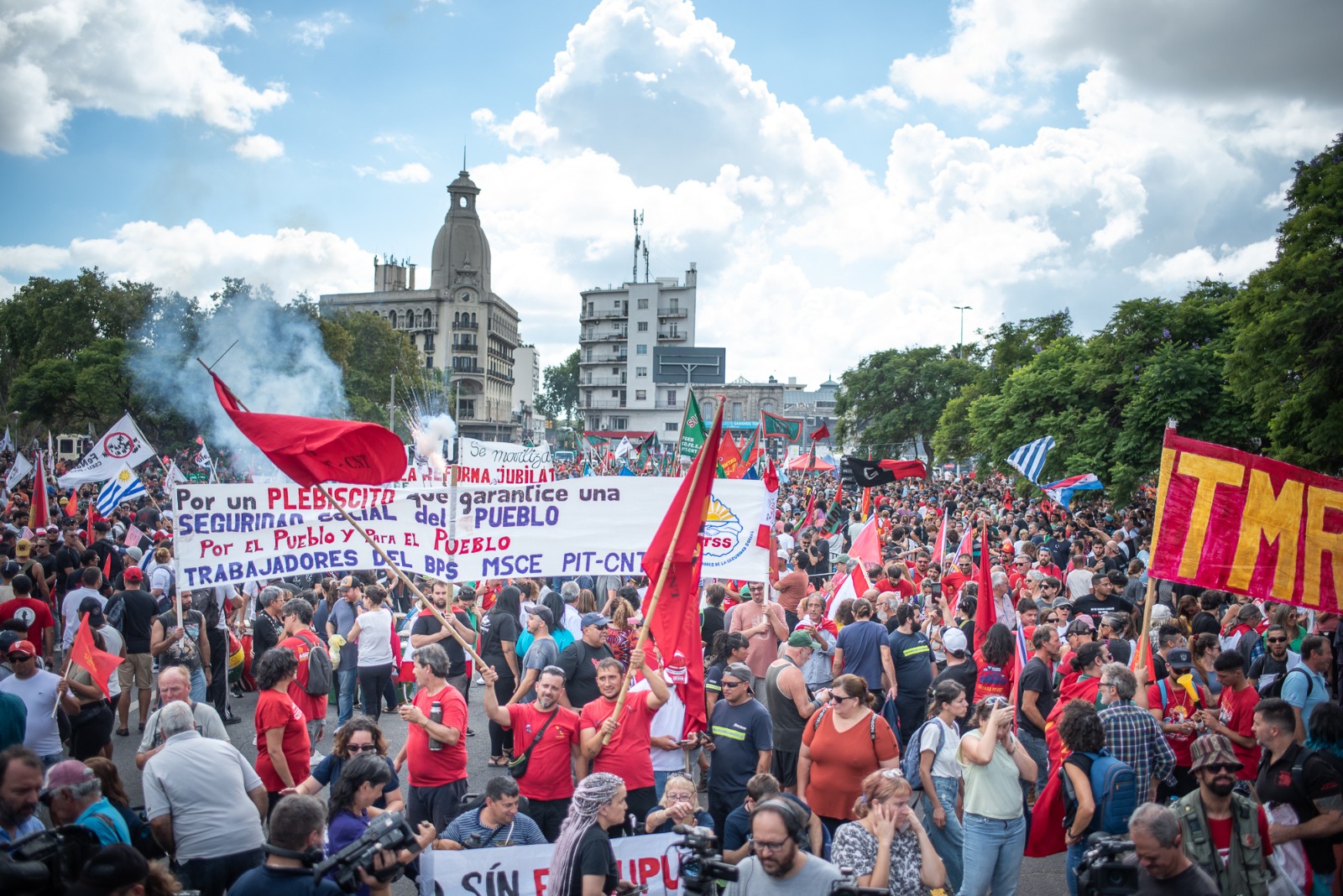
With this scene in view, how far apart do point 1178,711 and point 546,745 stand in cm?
449

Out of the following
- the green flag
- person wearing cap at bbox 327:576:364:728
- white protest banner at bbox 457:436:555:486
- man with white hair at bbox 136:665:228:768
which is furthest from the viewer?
the green flag

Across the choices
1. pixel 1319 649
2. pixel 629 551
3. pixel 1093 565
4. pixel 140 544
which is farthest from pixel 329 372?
pixel 1319 649

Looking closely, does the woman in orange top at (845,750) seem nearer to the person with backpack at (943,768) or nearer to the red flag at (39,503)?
the person with backpack at (943,768)

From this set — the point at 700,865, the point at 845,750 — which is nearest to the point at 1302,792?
the point at 845,750

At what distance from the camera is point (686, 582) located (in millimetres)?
6262

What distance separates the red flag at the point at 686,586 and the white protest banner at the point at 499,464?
2998mm

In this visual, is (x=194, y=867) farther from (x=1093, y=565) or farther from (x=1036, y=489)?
(x=1036, y=489)

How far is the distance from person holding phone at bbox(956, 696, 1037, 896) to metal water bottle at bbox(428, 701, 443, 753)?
3.29 m

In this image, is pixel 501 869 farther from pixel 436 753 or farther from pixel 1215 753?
pixel 1215 753

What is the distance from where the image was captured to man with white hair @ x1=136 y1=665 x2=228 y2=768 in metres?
5.61

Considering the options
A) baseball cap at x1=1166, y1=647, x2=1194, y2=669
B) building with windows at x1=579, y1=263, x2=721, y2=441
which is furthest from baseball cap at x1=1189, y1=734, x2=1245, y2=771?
building with windows at x1=579, y1=263, x2=721, y2=441

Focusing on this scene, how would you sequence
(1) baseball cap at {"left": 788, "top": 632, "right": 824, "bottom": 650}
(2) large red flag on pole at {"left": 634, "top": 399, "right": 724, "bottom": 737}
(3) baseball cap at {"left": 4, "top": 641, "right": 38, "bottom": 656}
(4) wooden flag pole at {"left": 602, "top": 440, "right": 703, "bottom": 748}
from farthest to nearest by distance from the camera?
(1) baseball cap at {"left": 788, "top": 632, "right": 824, "bottom": 650} → (3) baseball cap at {"left": 4, "top": 641, "right": 38, "bottom": 656} → (2) large red flag on pole at {"left": 634, "top": 399, "right": 724, "bottom": 737} → (4) wooden flag pole at {"left": 602, "top": 440, "right": 703, "bottom": 748}

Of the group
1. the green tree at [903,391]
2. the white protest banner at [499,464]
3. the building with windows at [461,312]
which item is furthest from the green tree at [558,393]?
the white protest banner at [499,464]

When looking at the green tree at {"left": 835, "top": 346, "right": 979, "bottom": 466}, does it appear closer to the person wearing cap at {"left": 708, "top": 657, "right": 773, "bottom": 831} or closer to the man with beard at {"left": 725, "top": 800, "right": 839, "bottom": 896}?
the person wearing cap at {"left": 708, "top": 657, "right": 773, "bottom": 831}
